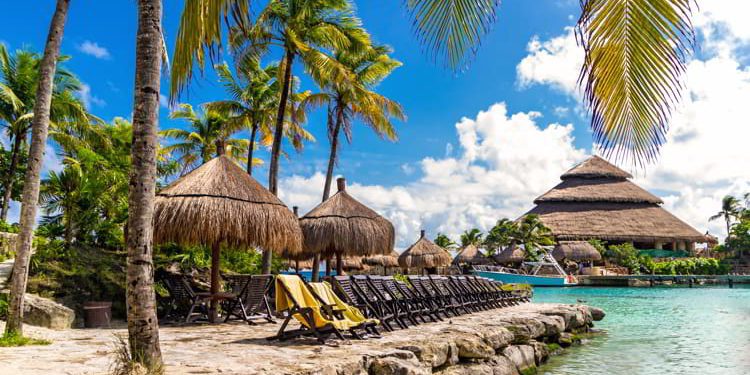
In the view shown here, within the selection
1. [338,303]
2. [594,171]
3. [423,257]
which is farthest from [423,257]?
[594,171]

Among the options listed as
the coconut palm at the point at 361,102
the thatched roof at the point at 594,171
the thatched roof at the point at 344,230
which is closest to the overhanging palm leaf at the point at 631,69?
the thatched roof at the point at 344,230

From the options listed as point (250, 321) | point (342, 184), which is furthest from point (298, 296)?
point (342, 184)

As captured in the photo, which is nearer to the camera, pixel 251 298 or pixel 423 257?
pixel 251 298

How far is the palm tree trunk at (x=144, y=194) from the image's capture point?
13.1ft

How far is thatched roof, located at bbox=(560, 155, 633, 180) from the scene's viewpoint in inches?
2170

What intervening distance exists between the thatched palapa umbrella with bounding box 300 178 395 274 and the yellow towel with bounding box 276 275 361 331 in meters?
5.35

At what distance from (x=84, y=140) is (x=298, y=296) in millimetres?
17109

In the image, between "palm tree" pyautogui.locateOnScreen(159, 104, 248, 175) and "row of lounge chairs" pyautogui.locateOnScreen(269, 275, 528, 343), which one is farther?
"palm tree" pyautogui.locateOnScreen(159, 104, 248, 175)

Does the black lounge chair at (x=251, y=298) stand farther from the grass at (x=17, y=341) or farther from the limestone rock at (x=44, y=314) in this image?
the grass at (x=17, y=341)

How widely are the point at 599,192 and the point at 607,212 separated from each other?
10.6ft

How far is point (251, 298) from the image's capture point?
8.40 m

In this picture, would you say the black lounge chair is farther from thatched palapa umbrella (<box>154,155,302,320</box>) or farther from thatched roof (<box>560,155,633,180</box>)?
thatched roof (<box>560,155,633,180</box>)

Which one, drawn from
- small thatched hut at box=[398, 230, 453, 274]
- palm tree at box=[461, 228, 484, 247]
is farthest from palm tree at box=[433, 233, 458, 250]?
small thatched hut at box=[398, 230, 453, 274]

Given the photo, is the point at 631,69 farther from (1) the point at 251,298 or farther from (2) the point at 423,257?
(2) the point at 423,257
